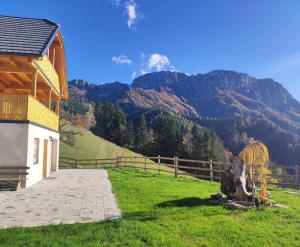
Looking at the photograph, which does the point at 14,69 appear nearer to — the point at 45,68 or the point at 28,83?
the point at 45,68

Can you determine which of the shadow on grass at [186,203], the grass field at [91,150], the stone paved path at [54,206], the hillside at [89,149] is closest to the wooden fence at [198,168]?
the shadow on grass at [186,203]

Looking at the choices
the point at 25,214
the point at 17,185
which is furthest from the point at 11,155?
the point at 25,214

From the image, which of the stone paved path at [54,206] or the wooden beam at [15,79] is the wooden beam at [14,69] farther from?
the stone paved path at [54,206]

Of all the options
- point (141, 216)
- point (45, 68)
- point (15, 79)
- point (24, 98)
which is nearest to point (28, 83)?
point (15, 79)

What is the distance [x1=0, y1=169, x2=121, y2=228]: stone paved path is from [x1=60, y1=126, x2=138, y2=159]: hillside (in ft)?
127

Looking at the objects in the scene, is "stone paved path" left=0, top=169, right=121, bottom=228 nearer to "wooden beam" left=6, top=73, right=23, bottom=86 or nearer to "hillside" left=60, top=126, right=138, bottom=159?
"wooden beam" left=6, top=73, right=23, bottom=86

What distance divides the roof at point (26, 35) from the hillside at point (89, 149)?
3367 centimetres

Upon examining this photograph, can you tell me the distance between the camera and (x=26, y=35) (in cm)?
1717

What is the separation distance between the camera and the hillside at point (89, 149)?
5523 centimetres

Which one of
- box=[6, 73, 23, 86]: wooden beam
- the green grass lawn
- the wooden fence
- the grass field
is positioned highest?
box=[6, 73, 23, 86]: wooden beam

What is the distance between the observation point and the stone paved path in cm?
897

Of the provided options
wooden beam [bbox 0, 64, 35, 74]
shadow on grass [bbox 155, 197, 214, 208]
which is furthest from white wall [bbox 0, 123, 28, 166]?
shadow on grass [bbox 155, 197, 214, 208]

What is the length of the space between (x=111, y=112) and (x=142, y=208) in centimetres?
8610

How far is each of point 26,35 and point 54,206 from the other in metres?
10.0
